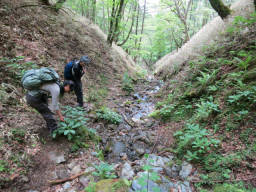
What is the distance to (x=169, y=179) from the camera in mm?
2652

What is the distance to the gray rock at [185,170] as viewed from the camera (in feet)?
9.06

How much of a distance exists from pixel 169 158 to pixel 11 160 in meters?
3.19

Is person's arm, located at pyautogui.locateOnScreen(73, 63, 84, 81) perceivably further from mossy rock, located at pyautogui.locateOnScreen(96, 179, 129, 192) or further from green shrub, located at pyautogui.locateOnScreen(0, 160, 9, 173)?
mossy rock, located at pyautogui.locateOnScreen(96, 179, 129, 192)

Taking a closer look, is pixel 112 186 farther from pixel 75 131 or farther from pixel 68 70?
pixel 68 70

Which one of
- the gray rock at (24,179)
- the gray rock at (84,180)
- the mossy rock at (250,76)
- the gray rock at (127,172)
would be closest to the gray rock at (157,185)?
the gray rock at (127,172)

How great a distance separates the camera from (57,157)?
10.3 ft

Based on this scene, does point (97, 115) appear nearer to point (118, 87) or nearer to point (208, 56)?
point (118, 87)

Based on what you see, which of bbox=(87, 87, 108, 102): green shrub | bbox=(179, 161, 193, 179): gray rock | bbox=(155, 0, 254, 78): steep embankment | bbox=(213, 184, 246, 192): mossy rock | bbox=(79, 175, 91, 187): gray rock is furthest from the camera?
bbox=(155, 0, 254, 78): steep embankment

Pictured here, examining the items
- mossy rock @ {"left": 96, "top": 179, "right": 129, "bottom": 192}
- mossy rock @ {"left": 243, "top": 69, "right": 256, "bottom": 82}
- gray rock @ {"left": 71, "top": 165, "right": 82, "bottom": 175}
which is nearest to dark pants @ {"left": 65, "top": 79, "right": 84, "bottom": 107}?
gray rock @ {"left": 71, "top": 165, "right": 82, "bottom": 175}

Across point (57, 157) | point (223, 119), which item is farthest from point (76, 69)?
point (223, 119)

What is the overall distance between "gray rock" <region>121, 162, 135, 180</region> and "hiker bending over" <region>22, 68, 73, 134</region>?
189 centimetres

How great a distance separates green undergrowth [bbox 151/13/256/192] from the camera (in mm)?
2527

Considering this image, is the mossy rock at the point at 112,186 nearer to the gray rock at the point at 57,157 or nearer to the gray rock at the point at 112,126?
the gray rock at the point at 57,157

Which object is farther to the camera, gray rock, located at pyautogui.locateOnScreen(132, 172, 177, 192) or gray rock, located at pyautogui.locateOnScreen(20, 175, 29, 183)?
gray rock, located at pyautogui.locateOnScreen(20, 175, 29, 183)
